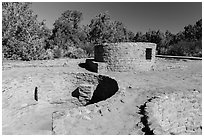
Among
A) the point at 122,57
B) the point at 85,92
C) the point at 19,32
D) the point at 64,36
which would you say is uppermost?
the point at 64,36

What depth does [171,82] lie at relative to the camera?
9.41m

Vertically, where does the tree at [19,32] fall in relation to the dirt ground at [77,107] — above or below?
above

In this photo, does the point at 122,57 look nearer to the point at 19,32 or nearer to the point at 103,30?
the point at 19,32

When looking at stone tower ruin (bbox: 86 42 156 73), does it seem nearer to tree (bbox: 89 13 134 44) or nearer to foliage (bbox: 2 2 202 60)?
foliage (bbox: 2 2 202 60)

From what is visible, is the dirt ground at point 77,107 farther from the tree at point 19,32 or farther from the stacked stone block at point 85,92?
the tree at point 19,32

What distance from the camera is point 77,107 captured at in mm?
8211

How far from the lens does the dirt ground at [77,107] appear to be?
5.26 m

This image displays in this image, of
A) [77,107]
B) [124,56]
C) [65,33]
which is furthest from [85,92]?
[65,33]

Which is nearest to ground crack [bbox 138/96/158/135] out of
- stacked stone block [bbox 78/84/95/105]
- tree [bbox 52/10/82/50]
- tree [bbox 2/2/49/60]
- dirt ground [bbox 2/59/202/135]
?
dirt ground [bbox 2/59/202/135]

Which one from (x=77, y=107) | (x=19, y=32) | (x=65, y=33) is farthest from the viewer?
(x=65, y=33)

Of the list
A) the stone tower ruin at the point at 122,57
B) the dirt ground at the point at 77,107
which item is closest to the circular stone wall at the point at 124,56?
the stone tower ruin at the point at 122,57

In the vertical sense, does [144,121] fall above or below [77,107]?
above

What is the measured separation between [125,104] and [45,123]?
3565mm

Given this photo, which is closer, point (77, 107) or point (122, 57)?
point (77, 107)
